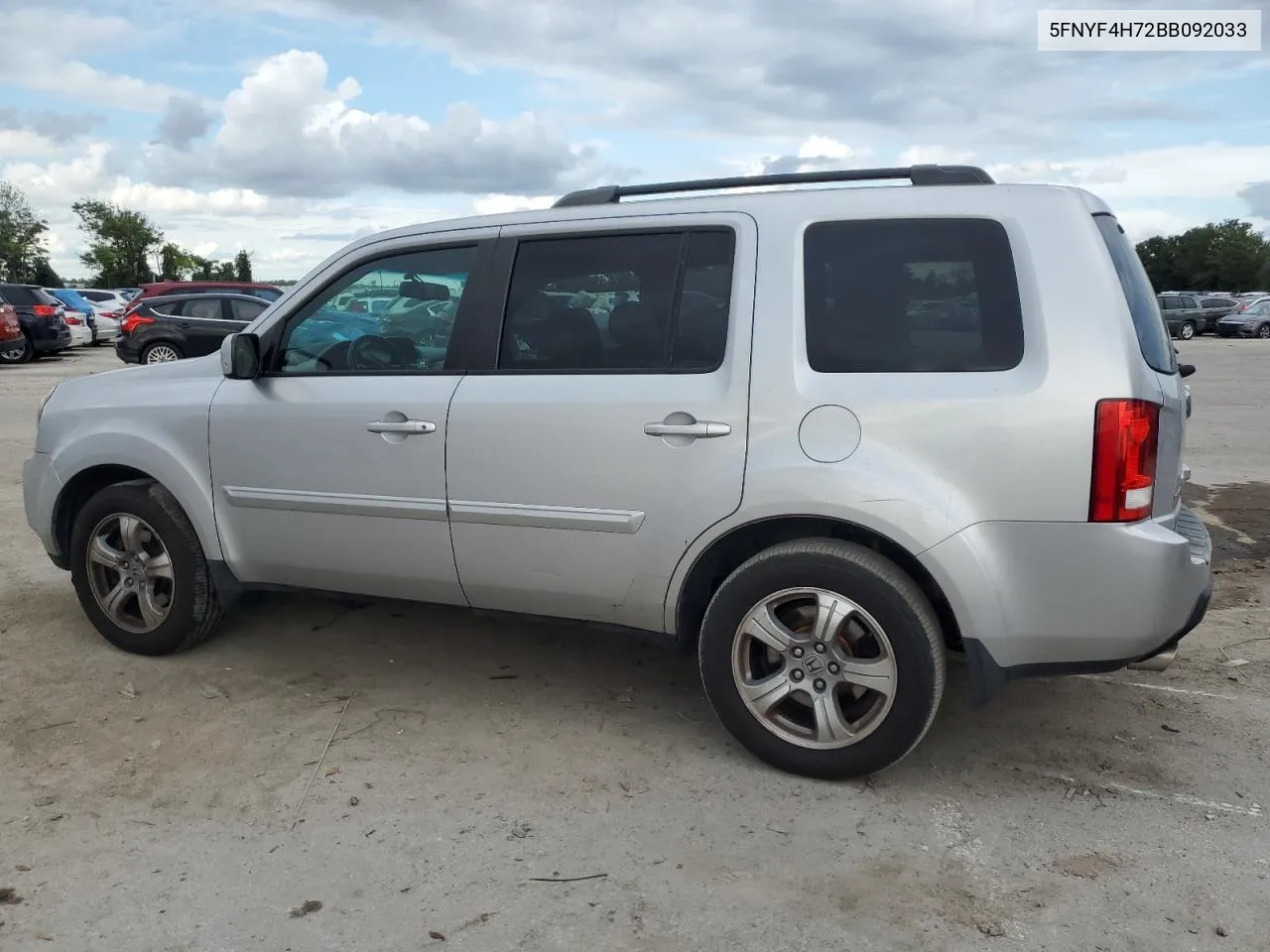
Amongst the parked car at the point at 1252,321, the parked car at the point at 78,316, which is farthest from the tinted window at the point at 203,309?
the parked car at the point at 1252,321

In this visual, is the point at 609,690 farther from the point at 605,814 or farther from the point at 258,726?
the point at 258,726

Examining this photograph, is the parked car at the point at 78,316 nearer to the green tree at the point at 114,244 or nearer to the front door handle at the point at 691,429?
the front door handle at the point at 691,429

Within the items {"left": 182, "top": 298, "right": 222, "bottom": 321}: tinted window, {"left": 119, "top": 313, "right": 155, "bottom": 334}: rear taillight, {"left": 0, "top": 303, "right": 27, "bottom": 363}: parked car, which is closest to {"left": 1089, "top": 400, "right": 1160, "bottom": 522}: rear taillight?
{"left": 182, "top": 298, "right": 222, "bottom": 321}: tinted window

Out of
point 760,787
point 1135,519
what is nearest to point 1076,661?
point 1135,519

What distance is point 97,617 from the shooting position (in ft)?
15.0

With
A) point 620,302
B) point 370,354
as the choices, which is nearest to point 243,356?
point 370,354

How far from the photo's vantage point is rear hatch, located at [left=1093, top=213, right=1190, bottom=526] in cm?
313

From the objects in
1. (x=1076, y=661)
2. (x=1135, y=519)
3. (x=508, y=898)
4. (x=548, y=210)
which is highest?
(x=548, y=210)

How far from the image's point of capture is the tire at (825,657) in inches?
126

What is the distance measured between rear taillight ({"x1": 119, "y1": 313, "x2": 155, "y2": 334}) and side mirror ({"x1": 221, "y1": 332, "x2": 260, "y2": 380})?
1538cm

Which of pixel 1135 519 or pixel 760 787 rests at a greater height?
pixel 1135 519

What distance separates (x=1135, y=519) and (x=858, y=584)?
2.58 ft

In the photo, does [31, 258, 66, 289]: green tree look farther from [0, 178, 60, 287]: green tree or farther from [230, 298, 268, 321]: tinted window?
[230, 298, 268, 321]: tinted window

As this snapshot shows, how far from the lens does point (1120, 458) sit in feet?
9.64
